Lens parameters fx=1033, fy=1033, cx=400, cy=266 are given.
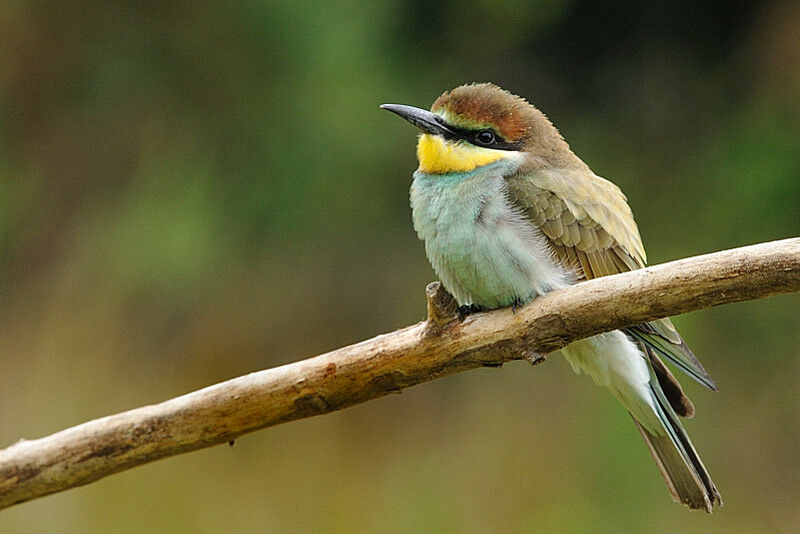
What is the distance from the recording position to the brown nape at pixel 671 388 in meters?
1.98

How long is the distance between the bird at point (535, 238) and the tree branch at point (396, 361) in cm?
14

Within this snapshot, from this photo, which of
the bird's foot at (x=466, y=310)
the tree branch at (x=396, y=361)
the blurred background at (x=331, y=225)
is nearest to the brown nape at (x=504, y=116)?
the bird's foot at (x=466, y=310)

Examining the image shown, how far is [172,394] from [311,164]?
0.91 meters

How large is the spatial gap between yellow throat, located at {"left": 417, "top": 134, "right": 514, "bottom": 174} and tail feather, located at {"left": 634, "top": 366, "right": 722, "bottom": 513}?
0.54m

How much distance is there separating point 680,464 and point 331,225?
1.90m

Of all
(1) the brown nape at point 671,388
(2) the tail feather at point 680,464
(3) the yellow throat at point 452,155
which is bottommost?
(2) the tail feather at point 680,464

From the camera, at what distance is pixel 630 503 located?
3111mm

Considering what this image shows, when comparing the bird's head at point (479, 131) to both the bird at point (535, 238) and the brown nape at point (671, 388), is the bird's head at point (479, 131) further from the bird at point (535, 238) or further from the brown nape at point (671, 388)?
the brown nape at point (671, 388)


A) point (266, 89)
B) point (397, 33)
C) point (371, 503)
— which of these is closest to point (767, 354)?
point (371, 503)

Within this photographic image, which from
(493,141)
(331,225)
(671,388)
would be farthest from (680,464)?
(331,225)

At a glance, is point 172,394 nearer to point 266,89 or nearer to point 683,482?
point 266,89

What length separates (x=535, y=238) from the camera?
76.4 inches

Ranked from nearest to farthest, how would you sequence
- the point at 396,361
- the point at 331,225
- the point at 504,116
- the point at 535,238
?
1. the point at 396,361
2. the point at 535,238
3. the point at 504,116
4. the point at 331,225

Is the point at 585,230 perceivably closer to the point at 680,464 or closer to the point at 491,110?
the point at 491,110
